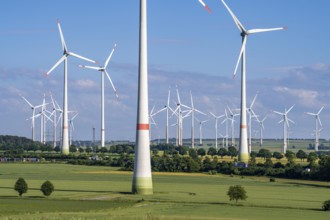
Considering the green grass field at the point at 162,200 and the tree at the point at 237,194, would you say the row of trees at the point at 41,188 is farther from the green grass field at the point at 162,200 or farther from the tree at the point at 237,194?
the tree at the point at 237,194

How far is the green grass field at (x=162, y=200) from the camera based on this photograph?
3041 inches

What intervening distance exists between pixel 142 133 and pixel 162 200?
32.4 ft

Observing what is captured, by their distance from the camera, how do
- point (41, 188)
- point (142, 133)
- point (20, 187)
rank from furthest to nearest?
point (142, 133)
point (20, 187)
point (41, 188)

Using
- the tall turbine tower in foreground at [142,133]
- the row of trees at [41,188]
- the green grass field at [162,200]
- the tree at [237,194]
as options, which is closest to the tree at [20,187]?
the row of trees at [41,188]

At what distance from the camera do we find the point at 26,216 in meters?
72.1

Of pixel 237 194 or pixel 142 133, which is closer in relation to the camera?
pixel 237 194

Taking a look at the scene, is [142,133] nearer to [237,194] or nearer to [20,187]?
[237,194]

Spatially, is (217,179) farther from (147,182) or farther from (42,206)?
(42,206)

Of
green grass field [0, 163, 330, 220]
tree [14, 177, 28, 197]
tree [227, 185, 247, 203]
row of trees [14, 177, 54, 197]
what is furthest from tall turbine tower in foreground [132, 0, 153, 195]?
tree [14, 177, 28, 197]

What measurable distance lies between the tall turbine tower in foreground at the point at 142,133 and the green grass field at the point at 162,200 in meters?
2.03

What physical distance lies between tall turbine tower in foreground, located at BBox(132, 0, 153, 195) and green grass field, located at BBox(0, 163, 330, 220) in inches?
79.8

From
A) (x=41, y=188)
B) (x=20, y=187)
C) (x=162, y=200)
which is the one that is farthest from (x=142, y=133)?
(x=20, y=187)

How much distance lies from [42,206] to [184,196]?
23485 millimetres

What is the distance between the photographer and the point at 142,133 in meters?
102
